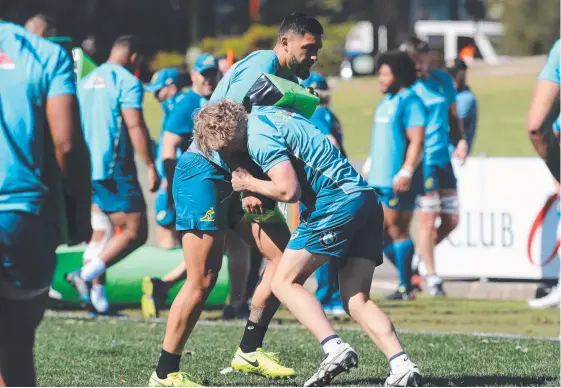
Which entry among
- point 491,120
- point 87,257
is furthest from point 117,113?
point 491,120

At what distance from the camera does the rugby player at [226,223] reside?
656cm

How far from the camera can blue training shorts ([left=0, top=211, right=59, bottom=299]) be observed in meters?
4.37

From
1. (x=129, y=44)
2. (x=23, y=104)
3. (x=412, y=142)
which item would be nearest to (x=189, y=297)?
(x=23, y=104)

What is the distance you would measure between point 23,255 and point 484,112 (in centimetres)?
2959

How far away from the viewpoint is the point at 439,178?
11852mm

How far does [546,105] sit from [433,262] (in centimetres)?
481

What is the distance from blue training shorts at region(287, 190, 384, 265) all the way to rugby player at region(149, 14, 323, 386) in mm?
245

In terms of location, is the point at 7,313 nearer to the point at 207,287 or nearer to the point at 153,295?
the point at 207,287

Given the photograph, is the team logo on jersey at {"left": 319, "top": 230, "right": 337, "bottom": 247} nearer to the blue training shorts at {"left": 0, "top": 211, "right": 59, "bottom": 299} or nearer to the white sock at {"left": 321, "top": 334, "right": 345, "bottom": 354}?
the white sock at {"left": 321, "top": 334, "right": 345, "bottom": 354}

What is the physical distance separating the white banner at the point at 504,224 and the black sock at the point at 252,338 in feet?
18.6

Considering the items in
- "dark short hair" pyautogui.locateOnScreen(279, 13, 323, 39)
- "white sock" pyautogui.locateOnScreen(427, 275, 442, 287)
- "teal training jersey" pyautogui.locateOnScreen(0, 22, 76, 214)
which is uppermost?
"teal training jersey" pyautogui.locateOnScreen(0, 22, 76, 214)

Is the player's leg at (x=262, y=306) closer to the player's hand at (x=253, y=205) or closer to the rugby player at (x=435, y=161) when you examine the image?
the player's hand at (x=253, y=205)

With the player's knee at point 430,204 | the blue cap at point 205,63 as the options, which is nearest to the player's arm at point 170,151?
the blue cap at point 205,63

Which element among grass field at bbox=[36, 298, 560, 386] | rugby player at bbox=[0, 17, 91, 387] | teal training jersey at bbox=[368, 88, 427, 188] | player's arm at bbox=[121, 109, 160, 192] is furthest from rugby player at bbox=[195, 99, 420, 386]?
teal training jersey at bbox=[368, 88, 427, 188]
